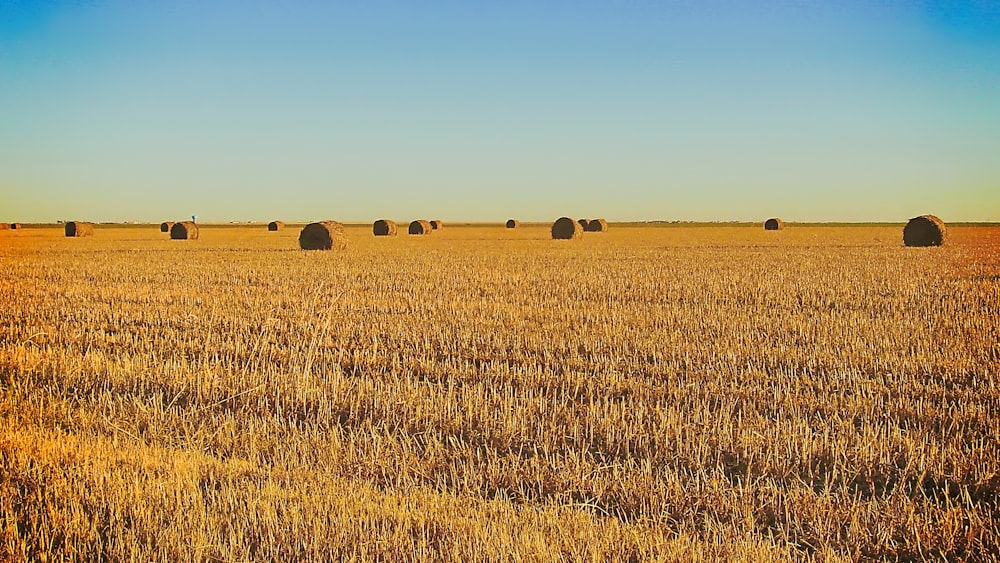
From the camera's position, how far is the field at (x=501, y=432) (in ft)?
13.2

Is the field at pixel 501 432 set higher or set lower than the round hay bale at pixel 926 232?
lower

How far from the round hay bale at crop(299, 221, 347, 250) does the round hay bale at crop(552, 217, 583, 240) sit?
17097mm

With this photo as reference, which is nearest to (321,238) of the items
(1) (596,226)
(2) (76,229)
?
(2) (76,229)

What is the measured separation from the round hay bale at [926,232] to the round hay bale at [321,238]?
884 inches

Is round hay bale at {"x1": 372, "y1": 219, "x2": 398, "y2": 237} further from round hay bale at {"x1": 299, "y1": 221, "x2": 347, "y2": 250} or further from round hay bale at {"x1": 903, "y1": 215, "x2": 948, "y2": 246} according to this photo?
round hay bale at {"x1": 903, "y1": 215, "x2": 948, "y2": 246}

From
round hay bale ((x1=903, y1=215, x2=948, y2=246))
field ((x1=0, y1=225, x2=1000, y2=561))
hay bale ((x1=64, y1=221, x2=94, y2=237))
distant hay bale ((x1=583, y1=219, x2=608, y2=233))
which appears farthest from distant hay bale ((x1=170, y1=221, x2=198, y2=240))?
round hay bale ((x1=903, y1=215, x2=948, y2=246))

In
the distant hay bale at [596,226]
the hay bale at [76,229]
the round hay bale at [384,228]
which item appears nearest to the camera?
the hay bale at [76,229]

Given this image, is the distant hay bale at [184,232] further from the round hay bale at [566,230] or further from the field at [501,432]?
the field at [501,432]

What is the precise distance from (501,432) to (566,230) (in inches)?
1565

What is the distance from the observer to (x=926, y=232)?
3178 cm

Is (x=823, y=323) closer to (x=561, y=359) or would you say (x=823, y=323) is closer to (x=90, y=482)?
(x=561, y=359)

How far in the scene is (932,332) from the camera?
32.2 ft

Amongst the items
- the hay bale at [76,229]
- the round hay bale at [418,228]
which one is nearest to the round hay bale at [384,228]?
the round hay bale at [418,228]

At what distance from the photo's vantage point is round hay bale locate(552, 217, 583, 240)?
1774 inches
